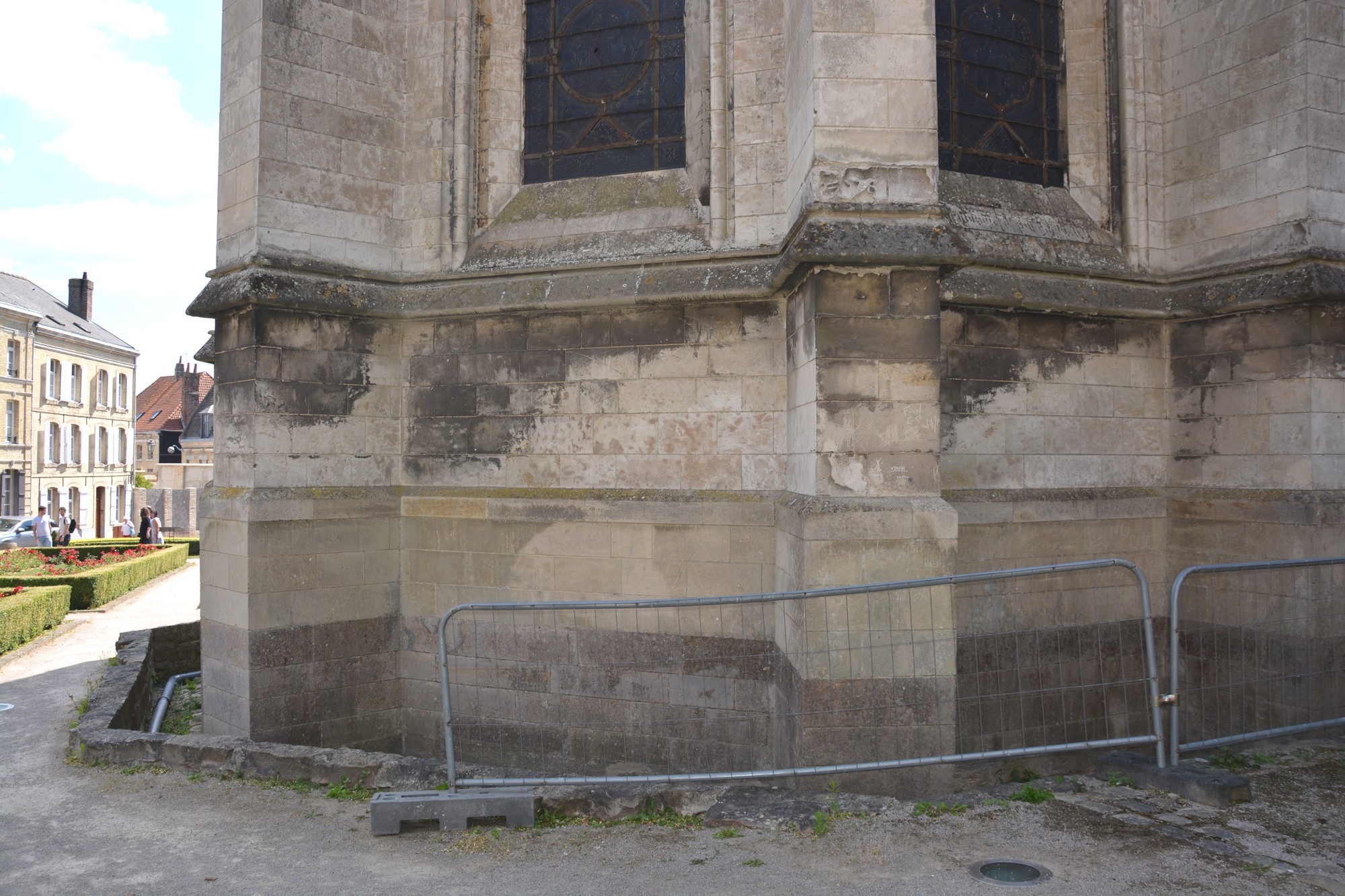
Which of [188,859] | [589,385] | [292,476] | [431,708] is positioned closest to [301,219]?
[292,476]

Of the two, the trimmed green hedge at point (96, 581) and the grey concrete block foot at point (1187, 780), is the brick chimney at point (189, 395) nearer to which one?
the trimmed green hedge at point (96, 581)

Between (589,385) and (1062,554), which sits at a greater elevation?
(589,385)

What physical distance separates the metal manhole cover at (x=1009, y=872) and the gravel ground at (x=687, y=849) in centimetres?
5

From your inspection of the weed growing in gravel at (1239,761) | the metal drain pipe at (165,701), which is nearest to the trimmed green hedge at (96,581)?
the metal drain pipe at (165,701)

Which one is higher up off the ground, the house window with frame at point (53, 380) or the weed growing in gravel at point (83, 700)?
the house window with frame at point (53, 380)

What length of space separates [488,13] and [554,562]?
458 cm

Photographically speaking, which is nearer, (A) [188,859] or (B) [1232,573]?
(A) [188,859]

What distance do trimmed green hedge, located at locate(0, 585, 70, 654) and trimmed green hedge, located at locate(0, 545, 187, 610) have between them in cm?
99

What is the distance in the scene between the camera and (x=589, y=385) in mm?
6785

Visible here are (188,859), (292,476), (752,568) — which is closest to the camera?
(188,859)

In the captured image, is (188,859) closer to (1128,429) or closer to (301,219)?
(301,219)

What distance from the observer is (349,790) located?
5094 mm

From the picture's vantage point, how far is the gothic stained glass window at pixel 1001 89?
23.0 feet

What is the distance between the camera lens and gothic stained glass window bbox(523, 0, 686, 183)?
712 cm
